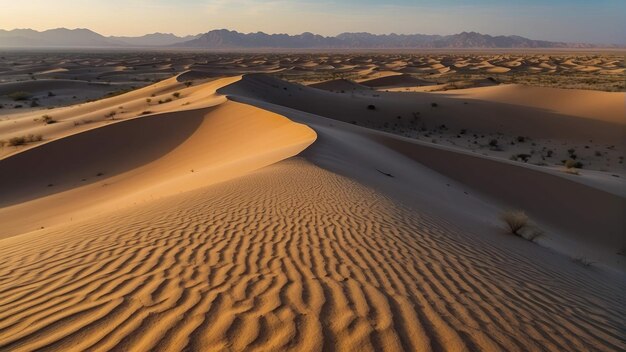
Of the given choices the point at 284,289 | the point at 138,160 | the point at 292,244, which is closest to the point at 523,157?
the point at 138,160

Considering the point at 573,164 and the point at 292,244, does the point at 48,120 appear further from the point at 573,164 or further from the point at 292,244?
the point at 573,164

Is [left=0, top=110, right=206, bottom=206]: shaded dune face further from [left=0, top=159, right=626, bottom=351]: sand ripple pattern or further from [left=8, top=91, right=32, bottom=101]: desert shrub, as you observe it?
[left=8, top=91, right=32, bottom=101]: desert shrub

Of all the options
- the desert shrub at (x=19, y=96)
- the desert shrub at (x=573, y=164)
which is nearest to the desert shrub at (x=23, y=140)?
the desert shrub at (x=19, y=96)

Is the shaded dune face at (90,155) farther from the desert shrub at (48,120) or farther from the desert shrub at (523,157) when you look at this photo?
the desert shrub at (523,157)

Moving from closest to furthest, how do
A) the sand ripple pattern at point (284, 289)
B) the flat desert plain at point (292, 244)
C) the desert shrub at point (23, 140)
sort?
the sand ripple pattern at point (284, 289) < the flat desert plain at point (292, 244) < the desert shrub at point (23, 140)

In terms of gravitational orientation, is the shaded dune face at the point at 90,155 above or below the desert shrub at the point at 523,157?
above

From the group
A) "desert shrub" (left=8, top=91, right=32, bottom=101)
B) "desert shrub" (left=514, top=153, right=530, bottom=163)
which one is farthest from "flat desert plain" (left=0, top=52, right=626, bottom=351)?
"desert shrub" (left=8, top=91, right=32, bottom=101)
